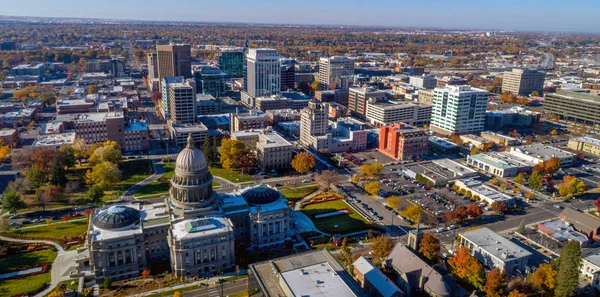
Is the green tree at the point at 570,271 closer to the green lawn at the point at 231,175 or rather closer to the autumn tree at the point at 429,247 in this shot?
the autumn tree at the point at 429,247

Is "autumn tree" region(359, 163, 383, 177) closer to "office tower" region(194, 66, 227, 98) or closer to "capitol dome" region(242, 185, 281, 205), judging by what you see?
"capitol dome" region(242, 185, 281, 205)

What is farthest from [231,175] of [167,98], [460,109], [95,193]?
[460,109]

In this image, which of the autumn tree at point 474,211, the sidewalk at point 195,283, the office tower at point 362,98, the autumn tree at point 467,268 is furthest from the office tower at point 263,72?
the autumn tree at point 467,268

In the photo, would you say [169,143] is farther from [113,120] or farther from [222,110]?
[222,110]

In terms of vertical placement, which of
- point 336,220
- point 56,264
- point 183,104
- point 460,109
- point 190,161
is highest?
point 190,161

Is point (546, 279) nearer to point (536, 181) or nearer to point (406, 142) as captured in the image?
point (536, 181)

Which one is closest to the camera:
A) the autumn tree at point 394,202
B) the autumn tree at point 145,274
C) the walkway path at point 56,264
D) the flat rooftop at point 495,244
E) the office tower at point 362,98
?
the walkway path at point 56,264
